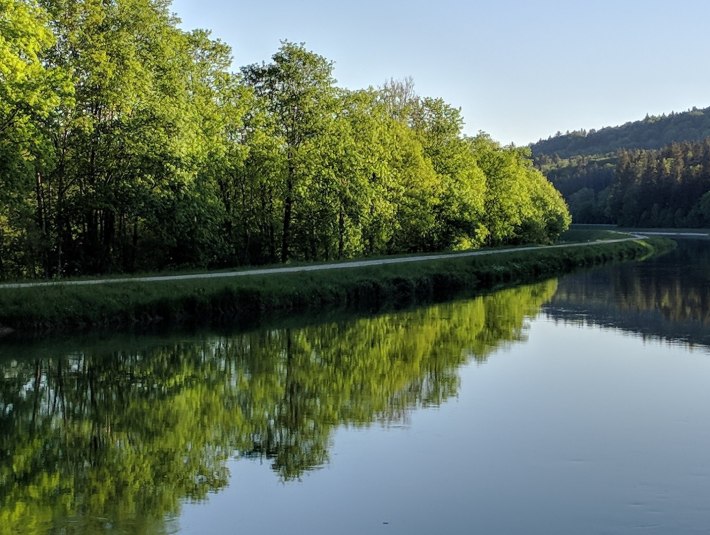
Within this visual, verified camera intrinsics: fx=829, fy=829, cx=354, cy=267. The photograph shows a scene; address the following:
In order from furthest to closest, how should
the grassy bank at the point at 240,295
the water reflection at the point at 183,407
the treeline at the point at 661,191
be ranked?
the treeline at the point at 661,191 → the grassy bank at the point at 240,295 → the water reflection at the point at 183,407

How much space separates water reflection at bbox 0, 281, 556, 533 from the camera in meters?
11.8

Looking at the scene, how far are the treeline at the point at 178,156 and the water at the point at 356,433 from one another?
10.5 m

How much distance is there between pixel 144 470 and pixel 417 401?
22.3 ft

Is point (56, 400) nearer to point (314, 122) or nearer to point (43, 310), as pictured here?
point (43, 310)

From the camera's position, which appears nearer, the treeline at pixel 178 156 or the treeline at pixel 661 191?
the treeline at pixel 178 156

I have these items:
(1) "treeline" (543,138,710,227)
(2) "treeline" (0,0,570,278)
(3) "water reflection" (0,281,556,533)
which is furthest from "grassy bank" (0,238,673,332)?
(1) "treeline" (543,138,710,227)

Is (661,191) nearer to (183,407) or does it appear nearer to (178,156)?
(178,156)

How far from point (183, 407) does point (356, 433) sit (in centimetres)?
415

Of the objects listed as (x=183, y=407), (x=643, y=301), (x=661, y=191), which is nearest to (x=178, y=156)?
(x=183, y=407)

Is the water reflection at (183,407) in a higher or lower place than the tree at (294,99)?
lower

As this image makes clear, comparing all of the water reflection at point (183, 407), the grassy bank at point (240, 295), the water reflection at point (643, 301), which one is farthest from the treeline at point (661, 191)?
the water reflection at point (183, 407)

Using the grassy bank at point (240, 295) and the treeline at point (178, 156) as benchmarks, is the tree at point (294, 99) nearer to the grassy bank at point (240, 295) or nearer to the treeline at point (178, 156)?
the treeline at point (178, 156)

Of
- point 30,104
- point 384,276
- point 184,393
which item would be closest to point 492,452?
point 184,393

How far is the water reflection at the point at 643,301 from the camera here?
30234 millimetres
